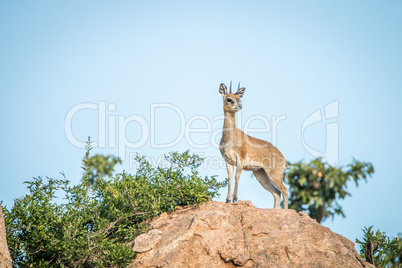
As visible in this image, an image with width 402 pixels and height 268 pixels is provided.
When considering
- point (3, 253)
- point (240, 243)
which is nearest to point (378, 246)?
point (240, 243)

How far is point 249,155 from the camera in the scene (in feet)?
51.5

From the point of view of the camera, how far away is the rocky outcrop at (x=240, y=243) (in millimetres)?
10703

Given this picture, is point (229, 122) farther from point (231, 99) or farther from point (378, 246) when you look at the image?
point (378, 246)

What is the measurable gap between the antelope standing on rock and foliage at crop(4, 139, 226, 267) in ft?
7.78

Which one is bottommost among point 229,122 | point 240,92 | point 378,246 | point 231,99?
point 378,246

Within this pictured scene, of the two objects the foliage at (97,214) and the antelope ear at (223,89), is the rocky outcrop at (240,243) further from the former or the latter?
the antelope ear at (223,89)

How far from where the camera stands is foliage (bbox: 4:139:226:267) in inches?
431

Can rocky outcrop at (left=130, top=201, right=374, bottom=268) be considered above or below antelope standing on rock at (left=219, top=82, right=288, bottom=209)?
below

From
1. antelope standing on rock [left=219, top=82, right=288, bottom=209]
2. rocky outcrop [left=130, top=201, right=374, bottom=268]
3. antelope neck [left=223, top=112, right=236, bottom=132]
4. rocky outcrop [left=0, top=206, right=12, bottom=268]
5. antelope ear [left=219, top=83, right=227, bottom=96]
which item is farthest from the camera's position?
antelope ear [left=219, top=83, right=227, bottom=96]

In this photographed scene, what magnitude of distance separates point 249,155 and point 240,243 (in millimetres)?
5026

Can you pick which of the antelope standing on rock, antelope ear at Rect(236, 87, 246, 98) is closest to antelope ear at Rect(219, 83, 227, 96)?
the antelope standing on rock

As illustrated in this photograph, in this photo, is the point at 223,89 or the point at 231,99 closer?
the point at 231,99

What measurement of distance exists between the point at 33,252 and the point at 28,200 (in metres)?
1.31

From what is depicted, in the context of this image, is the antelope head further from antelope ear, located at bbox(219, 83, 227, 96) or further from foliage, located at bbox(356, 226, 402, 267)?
foliage, located at bbox(356, 226, 402, 267)
